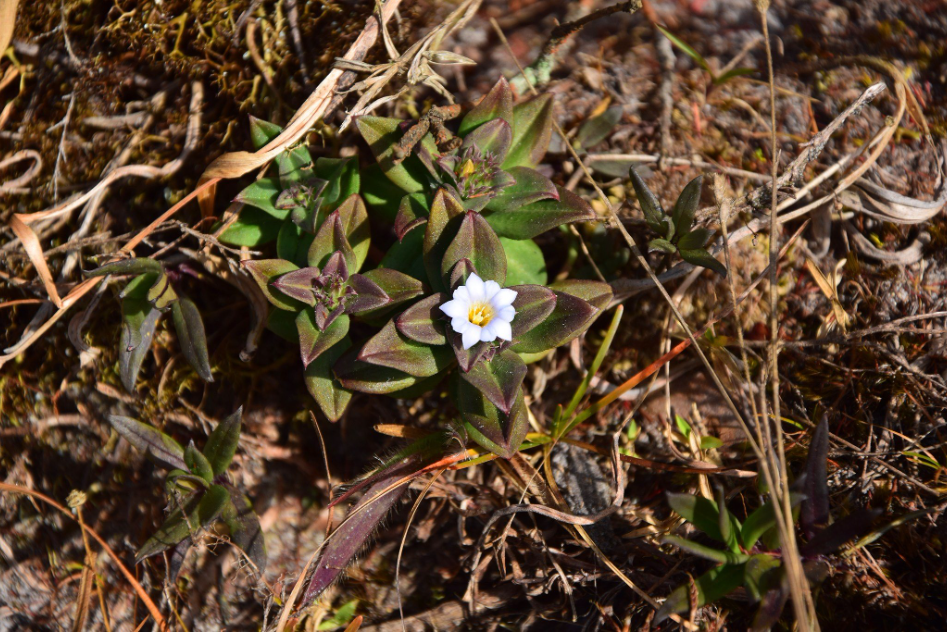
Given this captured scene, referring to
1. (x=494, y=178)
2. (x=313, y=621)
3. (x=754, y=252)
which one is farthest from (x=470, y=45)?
(x=313, y=621)

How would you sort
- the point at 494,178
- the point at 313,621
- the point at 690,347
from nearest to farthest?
the point at 494,178, the point at 690,347, the point at 313,621

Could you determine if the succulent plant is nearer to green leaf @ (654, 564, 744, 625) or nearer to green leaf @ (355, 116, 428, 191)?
green leaf @ (355, 116, 428, 191)

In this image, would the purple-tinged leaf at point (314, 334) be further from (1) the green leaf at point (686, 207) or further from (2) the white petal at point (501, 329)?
(1) the green leaf at point (686, 207)

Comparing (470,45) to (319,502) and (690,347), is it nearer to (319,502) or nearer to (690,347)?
(690,347)

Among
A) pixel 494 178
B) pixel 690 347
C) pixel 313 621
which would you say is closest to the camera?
pixel 494 178

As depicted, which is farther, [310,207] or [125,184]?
[125,184]

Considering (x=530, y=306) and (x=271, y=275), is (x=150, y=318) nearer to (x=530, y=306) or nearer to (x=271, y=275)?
(x=271, y=275)

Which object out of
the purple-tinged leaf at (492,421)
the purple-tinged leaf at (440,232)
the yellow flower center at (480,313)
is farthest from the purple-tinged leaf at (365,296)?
the purple-tinged leaf at (492,421)

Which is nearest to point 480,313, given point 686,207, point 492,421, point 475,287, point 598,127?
point 475,287

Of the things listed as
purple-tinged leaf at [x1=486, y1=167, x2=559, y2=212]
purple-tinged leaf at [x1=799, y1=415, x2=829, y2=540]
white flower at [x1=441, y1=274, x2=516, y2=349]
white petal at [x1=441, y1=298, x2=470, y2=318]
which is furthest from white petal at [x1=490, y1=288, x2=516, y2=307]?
purple-tinged leaf at [x1=799, y1=415, x2=829, y2=540]
